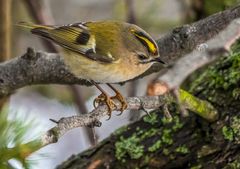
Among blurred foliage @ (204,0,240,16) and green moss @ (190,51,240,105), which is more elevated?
blurred foliage @ (204,0,240,16)

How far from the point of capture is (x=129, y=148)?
82.4 inches

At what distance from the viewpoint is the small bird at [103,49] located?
229cm

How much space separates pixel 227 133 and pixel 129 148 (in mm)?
390

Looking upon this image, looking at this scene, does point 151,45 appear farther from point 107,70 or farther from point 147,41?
point 107,70

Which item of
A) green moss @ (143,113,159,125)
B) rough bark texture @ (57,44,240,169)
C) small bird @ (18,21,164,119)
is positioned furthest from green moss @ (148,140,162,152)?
small bird @ (18,21,164,119)

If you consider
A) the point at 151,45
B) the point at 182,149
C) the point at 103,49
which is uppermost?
the point at 103,49

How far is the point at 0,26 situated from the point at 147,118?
2.94 ft

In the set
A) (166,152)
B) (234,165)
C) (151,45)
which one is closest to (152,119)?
→ (166,152)

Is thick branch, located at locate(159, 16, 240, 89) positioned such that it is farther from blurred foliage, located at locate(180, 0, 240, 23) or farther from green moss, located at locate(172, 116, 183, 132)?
blurred foliage, located at locate(180, 0, 240, 23)

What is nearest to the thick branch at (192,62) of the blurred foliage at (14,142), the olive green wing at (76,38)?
the blurred foliage at (14,142)

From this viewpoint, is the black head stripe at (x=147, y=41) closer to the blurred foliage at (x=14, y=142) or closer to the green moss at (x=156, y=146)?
the green moss at (x=156, y=146)

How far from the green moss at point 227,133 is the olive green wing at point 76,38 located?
26.1 inches

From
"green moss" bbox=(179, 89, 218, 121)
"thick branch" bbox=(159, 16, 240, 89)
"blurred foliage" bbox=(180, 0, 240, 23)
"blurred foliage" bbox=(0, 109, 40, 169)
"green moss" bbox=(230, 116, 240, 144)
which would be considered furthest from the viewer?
"blurred foliage" bbox=(180, 0, 240, 23)

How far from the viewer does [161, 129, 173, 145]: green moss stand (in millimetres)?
2050
